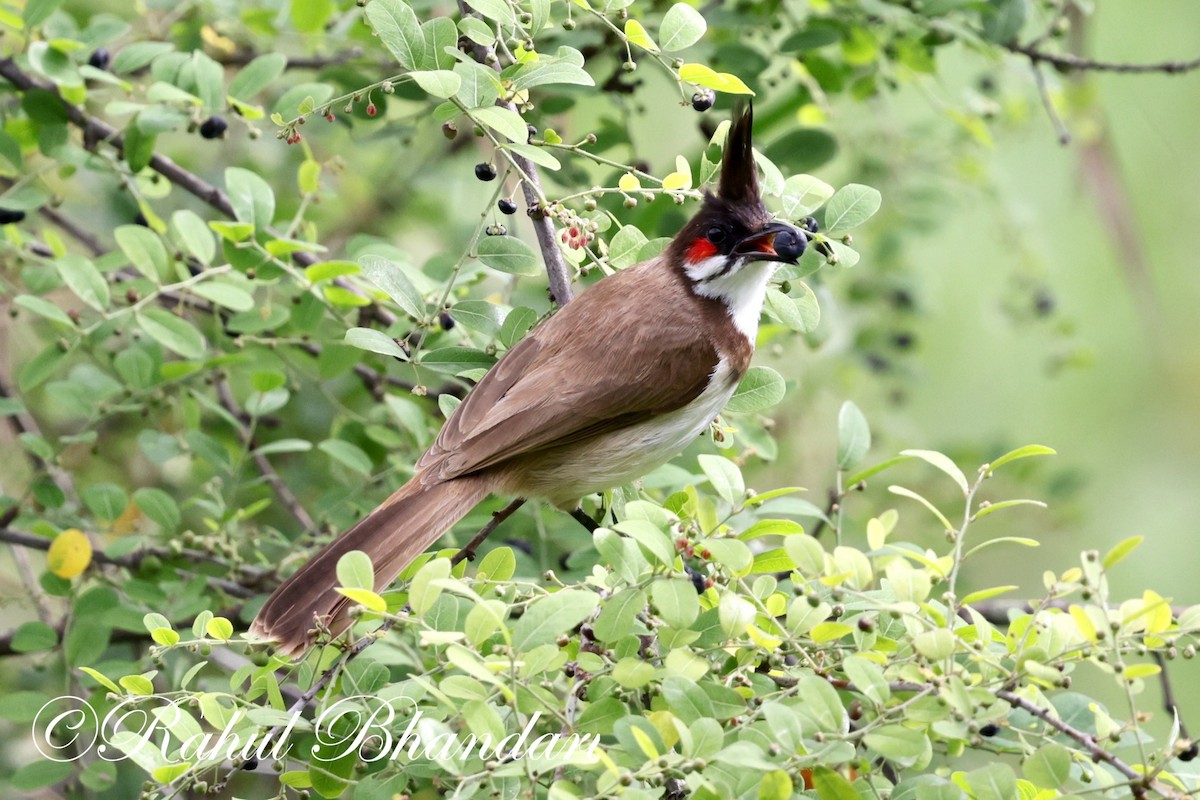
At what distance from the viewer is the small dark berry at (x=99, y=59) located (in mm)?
2748

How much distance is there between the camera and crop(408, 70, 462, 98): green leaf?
1801 mm

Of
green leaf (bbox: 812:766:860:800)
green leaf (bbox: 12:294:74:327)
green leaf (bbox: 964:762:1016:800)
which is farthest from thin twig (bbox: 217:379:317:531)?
green leaf (bbox: 964:762:1016:800)

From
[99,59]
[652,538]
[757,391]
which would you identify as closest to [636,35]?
[757,391]

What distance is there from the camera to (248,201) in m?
2.41

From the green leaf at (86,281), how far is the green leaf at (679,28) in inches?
47.8

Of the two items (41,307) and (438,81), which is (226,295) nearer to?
(41,307)

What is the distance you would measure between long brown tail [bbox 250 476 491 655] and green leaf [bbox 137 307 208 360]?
52 centimetres

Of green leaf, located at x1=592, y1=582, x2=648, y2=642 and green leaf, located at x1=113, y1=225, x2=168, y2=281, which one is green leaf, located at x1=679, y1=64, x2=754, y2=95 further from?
green leaf, located at x1=113, y1=225, x2=168, y2=281

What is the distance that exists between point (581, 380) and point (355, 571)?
0.96 meters

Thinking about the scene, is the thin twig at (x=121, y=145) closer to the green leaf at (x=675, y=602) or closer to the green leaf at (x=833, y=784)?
the green leaf at (x=675, y=602)

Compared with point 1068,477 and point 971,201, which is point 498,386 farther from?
point 971,201

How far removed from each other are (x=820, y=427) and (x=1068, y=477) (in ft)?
2.88

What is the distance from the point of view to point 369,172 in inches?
156

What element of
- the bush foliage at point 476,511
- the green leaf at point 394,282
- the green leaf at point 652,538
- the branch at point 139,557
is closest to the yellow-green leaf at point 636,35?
the bush foliage at point 476,511
